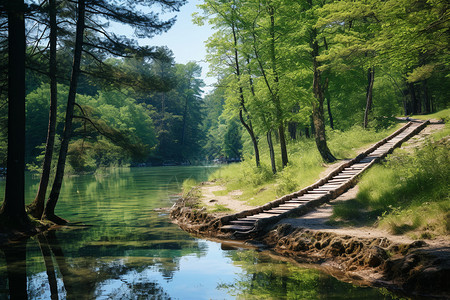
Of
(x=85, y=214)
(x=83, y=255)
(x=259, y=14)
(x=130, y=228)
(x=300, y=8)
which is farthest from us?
(x=300, y=8)

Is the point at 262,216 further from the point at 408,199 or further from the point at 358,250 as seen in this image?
the point at 358,250

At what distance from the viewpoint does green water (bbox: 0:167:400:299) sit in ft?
22.9

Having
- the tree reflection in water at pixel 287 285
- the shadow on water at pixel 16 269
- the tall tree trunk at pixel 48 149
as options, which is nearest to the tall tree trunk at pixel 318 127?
the tree reflection in water at pixel 287 285

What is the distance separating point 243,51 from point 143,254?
561 inches

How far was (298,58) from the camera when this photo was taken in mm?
22562

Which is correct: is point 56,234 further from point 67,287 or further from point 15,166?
point 67,287

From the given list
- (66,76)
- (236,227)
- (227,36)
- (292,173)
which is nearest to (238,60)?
(227,36)

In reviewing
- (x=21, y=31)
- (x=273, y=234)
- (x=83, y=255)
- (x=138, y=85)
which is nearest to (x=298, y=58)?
(x=138, y=85)

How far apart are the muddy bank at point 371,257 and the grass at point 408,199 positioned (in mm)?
1024

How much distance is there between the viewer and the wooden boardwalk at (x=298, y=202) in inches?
489

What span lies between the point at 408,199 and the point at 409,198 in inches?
2.6

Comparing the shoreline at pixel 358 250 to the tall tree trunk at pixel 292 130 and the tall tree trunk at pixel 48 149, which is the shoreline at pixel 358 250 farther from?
the tall tree trunk at pixel 292 130

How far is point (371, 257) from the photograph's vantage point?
26.7 feet

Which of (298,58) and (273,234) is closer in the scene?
(273,234)
